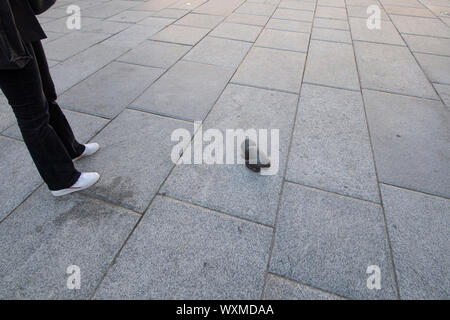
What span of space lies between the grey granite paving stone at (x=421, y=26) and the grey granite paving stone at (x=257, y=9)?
3.11 m

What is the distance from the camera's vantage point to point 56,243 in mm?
1874

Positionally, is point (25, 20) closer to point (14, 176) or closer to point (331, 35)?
point (14, 176)

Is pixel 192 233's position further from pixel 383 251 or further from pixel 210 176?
pixel 383 251

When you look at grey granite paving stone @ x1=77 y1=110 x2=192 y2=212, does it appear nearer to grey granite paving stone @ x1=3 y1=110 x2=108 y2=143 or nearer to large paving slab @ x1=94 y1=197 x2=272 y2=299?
grey granite paving stone @ x1=3 y1=110 x2=108 y2=143

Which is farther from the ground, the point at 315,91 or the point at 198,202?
the point at 315,91

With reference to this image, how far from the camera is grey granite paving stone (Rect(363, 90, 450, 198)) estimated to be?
2.44 meters

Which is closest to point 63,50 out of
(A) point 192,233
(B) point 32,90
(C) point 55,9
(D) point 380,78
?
(C) point 55,9

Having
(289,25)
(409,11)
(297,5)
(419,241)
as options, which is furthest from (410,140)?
(409,11)

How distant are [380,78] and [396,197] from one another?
2.60 metres

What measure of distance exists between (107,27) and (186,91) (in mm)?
3637

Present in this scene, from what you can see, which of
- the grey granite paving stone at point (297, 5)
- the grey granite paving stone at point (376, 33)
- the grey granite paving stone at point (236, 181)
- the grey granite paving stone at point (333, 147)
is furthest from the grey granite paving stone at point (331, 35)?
the grey granite paving stone at point (236, 181)

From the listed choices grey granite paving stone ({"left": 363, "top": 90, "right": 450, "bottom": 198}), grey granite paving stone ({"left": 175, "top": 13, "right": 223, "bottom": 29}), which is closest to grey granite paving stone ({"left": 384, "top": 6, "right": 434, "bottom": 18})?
grey granite paving stone ({"left": 175, "top": 13, "right": 223, "bottom": 29})

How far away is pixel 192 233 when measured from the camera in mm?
1955

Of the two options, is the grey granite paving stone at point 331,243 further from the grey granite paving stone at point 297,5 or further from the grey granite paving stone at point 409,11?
the grey granite paving stone at point 409,11
